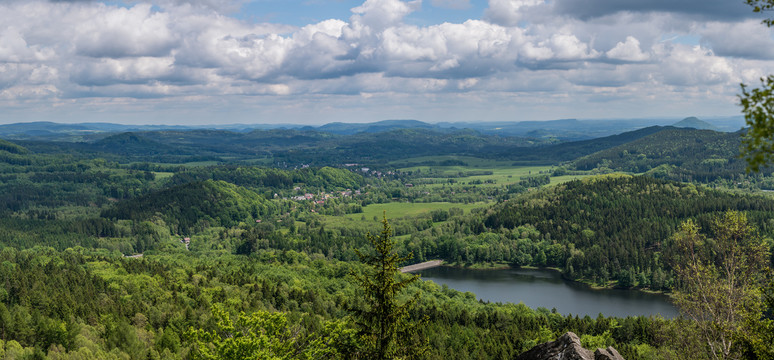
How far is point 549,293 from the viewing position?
144875 mm

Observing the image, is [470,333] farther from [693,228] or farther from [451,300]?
[693,228]

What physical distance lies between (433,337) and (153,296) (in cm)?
4978

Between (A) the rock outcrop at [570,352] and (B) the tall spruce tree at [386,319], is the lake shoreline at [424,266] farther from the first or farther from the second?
(B) the tall spruce tree at [386,319]

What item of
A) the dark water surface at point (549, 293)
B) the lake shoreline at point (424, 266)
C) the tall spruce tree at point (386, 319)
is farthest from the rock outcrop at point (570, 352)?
the lake shoreline at point (424, 266)

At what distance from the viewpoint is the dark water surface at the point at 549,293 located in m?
127

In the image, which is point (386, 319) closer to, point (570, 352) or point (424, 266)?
point (570, 352)

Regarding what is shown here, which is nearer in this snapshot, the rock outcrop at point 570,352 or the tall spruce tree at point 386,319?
the tall spruce tree at point 386,319

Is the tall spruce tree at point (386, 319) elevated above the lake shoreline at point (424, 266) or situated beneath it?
elevated above

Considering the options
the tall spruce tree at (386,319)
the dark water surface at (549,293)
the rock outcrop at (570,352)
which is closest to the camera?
the tall spruce tree at (386,319)

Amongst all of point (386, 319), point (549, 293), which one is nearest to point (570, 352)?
point (386, 319)

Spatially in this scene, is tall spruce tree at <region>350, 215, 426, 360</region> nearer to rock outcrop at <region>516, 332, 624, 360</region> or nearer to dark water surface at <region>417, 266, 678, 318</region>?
rock outcrop at <region>516, 332, 624, 360</region>

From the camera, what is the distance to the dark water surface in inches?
5005

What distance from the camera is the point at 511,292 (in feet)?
477

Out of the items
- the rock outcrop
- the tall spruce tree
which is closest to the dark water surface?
the rock outcrop
